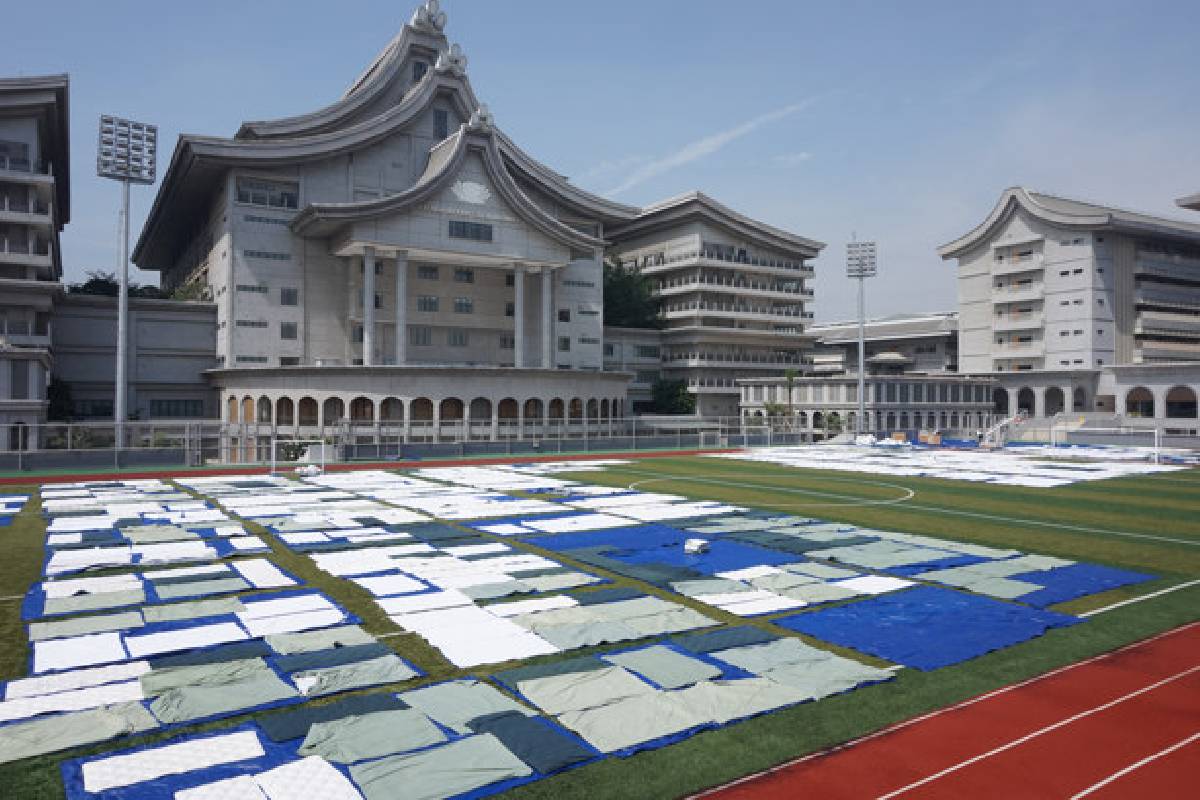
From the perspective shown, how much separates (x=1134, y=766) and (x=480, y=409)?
6381cm

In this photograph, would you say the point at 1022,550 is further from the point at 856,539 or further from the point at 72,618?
the point at 72,618

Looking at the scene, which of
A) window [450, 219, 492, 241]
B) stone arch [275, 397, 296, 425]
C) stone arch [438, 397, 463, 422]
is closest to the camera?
stone arch [275, 397, 296, 425]

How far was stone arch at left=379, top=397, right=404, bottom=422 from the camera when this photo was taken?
68.1m

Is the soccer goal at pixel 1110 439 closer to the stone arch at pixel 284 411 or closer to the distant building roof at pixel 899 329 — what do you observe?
the distant building roof at pixel 899 329

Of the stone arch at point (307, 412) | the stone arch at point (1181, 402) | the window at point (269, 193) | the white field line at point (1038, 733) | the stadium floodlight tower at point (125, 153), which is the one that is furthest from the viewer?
the stone arch at point (1181, 402)

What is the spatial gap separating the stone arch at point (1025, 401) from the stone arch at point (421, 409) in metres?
80.9

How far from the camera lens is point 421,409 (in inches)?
2731

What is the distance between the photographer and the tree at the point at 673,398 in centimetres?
10194

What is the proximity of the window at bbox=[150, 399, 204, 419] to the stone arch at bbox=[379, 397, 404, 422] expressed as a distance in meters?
23.2

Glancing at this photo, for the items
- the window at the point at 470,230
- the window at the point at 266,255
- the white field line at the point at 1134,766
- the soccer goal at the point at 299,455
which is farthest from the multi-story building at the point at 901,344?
the white field line at the point at 1134,766

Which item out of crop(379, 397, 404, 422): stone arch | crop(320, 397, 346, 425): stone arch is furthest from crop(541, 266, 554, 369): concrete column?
crop(320, 397, 346, 425): stone arch

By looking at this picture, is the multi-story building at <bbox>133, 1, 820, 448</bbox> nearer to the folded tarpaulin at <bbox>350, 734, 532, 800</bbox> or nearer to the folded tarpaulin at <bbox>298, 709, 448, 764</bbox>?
the folded tarpaulin at <bbox>298, 709, 448, 764</bbox>

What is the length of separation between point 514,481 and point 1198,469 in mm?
43753

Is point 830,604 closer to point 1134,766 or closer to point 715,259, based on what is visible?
point 1134,766
